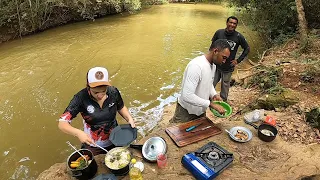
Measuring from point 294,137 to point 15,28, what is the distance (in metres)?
13.7

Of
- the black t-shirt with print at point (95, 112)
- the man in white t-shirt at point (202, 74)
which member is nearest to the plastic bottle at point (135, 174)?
the black t-shirt with print at point (95, 112)

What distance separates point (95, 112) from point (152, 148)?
0.84m

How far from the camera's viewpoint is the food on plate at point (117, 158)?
8.11ft

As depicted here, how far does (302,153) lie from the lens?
3.16m

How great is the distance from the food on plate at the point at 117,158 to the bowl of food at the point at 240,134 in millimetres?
1518

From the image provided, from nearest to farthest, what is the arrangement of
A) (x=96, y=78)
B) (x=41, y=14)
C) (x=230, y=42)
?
(x=96, y=78), (x=230, y=42), (x=41, y=14)

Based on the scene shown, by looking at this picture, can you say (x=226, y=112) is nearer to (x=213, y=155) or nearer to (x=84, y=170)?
(x=213, y=155)

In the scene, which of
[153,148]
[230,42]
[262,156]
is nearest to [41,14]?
[230,42]

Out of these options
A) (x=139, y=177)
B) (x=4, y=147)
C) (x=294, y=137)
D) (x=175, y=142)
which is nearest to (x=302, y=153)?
(x=294, y=137)

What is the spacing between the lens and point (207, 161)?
266 centimetres

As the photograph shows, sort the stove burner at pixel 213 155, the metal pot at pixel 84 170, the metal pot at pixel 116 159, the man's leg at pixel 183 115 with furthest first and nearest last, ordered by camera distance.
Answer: the man's leg at pixel 183 115
the stove burner at pixel 213 155
the metal pot at pixel 116 159
the metal pot at pixel 84 170


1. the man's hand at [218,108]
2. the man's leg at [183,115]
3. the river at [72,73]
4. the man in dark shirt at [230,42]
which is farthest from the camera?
the river at [72,73]

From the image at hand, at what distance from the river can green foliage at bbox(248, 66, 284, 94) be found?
2474 millimetres

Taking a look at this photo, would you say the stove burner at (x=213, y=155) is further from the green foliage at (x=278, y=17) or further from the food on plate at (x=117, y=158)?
the green foliage at (x=278, y=17)
